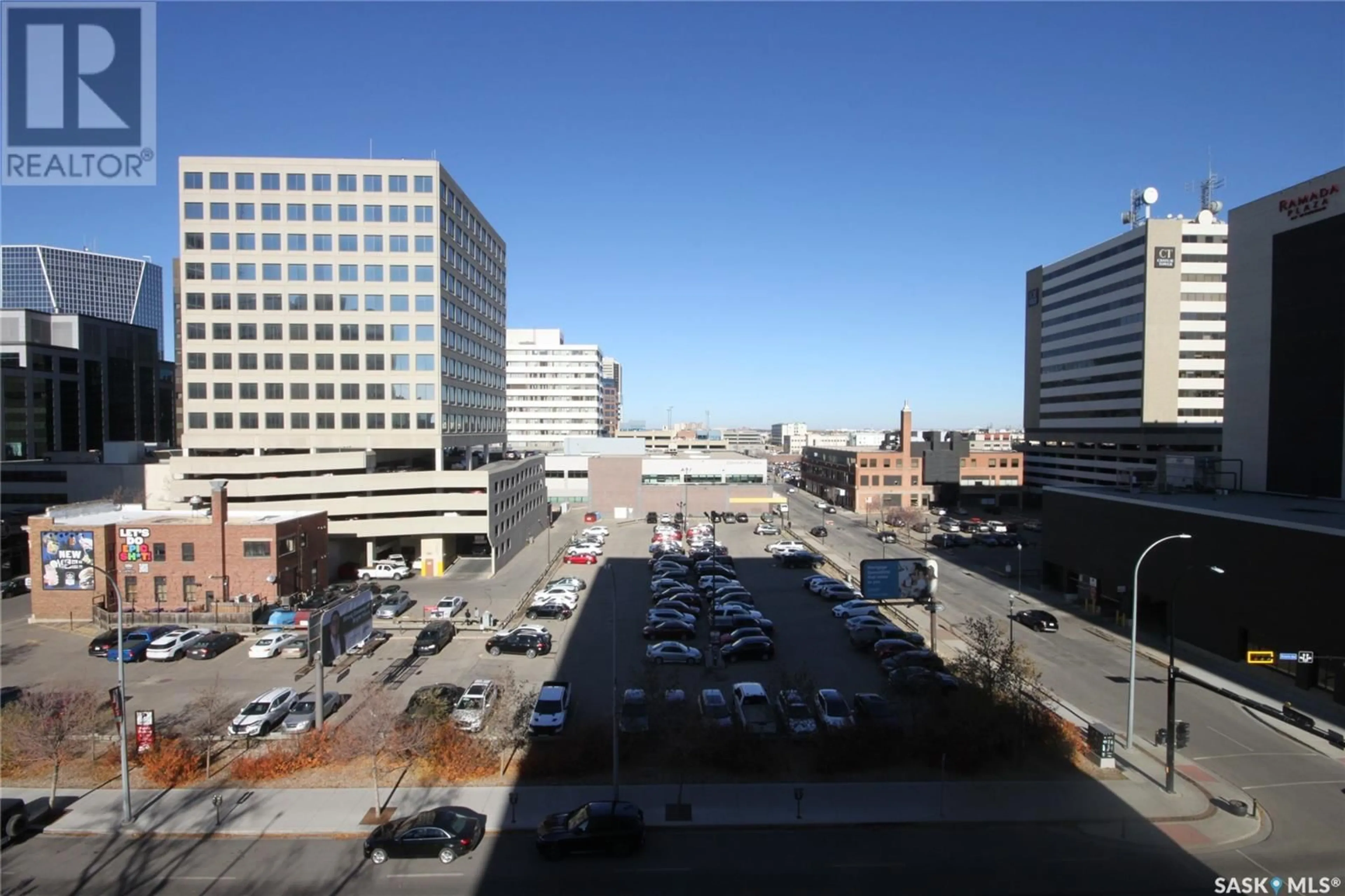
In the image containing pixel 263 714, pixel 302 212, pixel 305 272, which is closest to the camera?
pixel 263 714

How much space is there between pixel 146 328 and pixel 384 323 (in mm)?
58371

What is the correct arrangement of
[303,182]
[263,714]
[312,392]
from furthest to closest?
[312,392] < [303,182] < [263,714]

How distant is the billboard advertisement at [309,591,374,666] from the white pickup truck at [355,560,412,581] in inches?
696

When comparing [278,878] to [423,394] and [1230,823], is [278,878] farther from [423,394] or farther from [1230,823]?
[423,394]

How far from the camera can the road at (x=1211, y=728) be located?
15.2 metres

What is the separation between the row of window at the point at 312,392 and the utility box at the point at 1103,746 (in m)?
38.9

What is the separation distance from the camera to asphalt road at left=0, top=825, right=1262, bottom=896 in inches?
529

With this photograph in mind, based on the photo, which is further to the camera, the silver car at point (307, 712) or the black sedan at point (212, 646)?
the black sedan at point (212, 646)

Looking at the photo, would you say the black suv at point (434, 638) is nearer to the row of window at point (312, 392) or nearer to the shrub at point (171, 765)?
the shrub at point (171, 765)

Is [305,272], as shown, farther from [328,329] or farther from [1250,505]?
[1250,505]

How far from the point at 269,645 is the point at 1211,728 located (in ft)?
109

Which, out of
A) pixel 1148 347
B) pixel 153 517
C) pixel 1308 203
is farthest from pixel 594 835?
pixel 1148 347

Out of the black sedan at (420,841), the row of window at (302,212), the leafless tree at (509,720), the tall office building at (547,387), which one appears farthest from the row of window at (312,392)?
the tall office building at (547,387)

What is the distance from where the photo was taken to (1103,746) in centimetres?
1845
